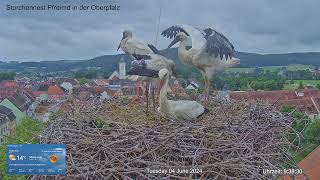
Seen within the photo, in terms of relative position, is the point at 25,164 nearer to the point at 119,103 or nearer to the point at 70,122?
the point at 70,122

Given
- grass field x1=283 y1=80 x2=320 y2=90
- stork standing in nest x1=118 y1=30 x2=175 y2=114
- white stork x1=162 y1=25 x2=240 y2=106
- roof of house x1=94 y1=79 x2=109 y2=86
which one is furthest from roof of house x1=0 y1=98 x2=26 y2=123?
grass field x1=283 y1=80 x2=320 y2=90

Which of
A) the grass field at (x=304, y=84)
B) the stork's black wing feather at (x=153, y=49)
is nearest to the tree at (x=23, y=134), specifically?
the stork's black wing feather at (x=153, y=49)

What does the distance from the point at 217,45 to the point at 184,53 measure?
0.59 feet

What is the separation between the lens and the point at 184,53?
2949 mm

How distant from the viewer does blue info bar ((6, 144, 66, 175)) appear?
104 inches

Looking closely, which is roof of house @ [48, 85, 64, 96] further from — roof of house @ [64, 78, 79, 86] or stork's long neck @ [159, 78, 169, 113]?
stork's long neck @ [159, 78, 169, 113]

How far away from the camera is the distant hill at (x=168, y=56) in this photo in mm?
2904

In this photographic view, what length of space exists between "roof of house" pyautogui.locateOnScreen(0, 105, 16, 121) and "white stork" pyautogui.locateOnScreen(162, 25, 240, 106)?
36.5 inches

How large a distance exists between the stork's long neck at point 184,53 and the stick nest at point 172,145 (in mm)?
292

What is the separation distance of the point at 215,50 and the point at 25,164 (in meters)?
1.01

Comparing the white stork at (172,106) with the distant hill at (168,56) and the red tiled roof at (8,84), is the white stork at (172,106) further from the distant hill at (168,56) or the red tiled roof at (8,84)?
the red tiled roof at (8,84)

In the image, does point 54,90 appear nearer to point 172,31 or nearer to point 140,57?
point 140,57

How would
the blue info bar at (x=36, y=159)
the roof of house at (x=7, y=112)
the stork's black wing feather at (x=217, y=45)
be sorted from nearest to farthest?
the blue info bar at (x=36, y=159) → the stork's black wing feather at (x=217, y=45) → the roof of house at (x=7, y=112)

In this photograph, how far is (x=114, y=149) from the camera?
101 inches
